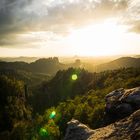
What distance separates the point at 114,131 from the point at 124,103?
6011mm

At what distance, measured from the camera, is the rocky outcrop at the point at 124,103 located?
82.7 feet

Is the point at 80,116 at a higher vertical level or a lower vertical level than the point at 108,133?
lower

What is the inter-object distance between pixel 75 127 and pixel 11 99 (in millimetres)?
160829

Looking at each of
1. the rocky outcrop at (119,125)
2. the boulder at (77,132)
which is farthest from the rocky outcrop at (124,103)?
the boulder at (77,132)

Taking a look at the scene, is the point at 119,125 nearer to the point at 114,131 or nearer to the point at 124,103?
the point at 114,131

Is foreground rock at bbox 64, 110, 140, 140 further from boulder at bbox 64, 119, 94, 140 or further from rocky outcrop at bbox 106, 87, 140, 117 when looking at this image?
rocky outcrop at bbox 106, 87, 140, 117

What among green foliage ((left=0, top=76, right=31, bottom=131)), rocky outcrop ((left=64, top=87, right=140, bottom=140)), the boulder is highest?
rocky outcrop ((left=64, top=87, right=140, bottom=140))

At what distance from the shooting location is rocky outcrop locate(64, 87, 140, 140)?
19.1 meters

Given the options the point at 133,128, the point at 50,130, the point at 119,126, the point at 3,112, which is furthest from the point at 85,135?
the point at 3,112

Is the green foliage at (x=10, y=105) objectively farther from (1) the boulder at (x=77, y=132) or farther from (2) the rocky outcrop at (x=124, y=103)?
(1) the boulder at (x=77, y=132)

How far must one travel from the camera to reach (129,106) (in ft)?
83.2

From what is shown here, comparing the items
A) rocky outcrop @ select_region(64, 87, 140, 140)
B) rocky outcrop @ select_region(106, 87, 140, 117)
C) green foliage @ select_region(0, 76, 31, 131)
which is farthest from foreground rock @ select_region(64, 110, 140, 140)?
green foliage @ select_region(0, 76, 31, 131)

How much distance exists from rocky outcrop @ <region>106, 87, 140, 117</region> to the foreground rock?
153 inches

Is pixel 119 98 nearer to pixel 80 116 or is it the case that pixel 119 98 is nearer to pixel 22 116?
pixel 80 116
